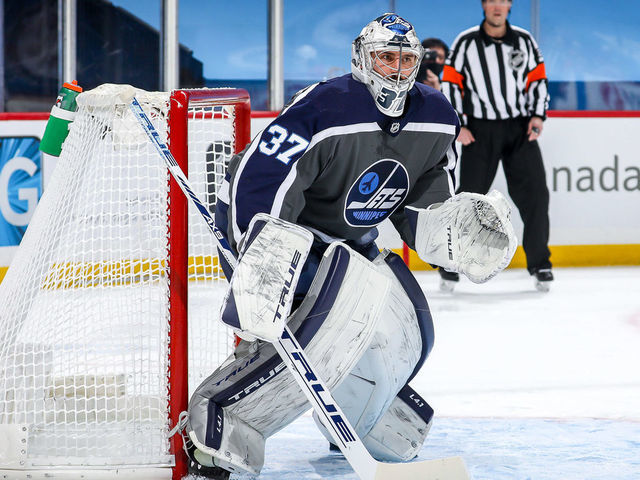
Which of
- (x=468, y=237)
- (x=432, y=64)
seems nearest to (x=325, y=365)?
(x=468, y=237)

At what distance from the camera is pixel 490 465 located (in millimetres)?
1928

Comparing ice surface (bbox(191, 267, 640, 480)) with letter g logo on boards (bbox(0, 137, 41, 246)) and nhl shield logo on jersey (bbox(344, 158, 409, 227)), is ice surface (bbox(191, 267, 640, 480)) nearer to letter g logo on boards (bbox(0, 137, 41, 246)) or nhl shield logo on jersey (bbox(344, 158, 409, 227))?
nhl shield logo on jersey (bbox(344, 158, 409, 227))

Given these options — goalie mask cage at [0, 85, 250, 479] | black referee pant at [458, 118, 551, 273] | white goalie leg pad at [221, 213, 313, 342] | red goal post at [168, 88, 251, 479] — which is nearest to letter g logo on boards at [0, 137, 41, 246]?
black referee pant at [458, 118, 551, 273]

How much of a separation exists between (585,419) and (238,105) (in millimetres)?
1035

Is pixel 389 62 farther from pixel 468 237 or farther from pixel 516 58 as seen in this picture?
pixel 516 58

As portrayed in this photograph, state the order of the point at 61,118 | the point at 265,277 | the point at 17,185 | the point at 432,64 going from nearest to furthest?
the point at 265,277 < the point at 61,118 < the point at 17,185 < the point at 432,64

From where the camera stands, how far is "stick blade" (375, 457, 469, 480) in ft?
5.53

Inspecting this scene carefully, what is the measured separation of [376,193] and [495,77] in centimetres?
274

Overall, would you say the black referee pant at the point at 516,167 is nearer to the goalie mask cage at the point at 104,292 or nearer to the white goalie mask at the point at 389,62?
the goalie mask cage at the point at 104,292

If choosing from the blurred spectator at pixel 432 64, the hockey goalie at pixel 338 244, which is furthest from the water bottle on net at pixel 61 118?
the blurred spectator at pixel 432 64

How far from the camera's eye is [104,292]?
7.14 feet

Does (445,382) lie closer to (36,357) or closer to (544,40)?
(36,357)

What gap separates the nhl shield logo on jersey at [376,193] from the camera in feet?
5.69

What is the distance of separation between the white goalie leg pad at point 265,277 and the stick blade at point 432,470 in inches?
13.5
